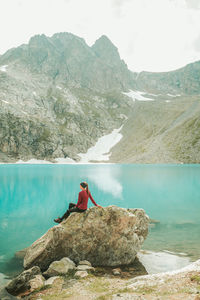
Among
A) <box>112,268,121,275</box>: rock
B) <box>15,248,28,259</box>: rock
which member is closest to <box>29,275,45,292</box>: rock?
<box>112,268,121,275</box>: rock

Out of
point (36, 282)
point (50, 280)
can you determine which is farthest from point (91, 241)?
point (36, 282)

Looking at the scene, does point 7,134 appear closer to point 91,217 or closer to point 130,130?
point 130,130

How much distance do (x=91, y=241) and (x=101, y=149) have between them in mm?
170557

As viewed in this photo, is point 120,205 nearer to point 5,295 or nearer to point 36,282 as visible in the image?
point 36,282

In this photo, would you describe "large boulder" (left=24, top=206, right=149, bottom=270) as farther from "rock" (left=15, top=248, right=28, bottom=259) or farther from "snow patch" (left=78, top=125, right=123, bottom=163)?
"snow patch" (left=78, top=125, right=123, bottom=163)

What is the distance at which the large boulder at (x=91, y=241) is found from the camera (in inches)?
458

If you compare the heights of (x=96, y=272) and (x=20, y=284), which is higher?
(x=20, y=284)

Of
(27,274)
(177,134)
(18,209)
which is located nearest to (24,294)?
(27,274)

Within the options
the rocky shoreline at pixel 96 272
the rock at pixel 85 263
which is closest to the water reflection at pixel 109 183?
the rocky shoreline at pixel 96 272

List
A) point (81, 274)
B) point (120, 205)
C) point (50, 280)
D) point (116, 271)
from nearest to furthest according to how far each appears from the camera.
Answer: point (50, 280) → point (81, 274) → point (116, 271) → point (120, 205)

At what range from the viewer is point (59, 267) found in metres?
10.5

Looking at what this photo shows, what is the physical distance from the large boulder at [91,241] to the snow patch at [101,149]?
154907 millimetres

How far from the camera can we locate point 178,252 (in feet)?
44.6

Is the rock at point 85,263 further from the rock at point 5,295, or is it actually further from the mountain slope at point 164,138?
the mountain slope at point 164,138
